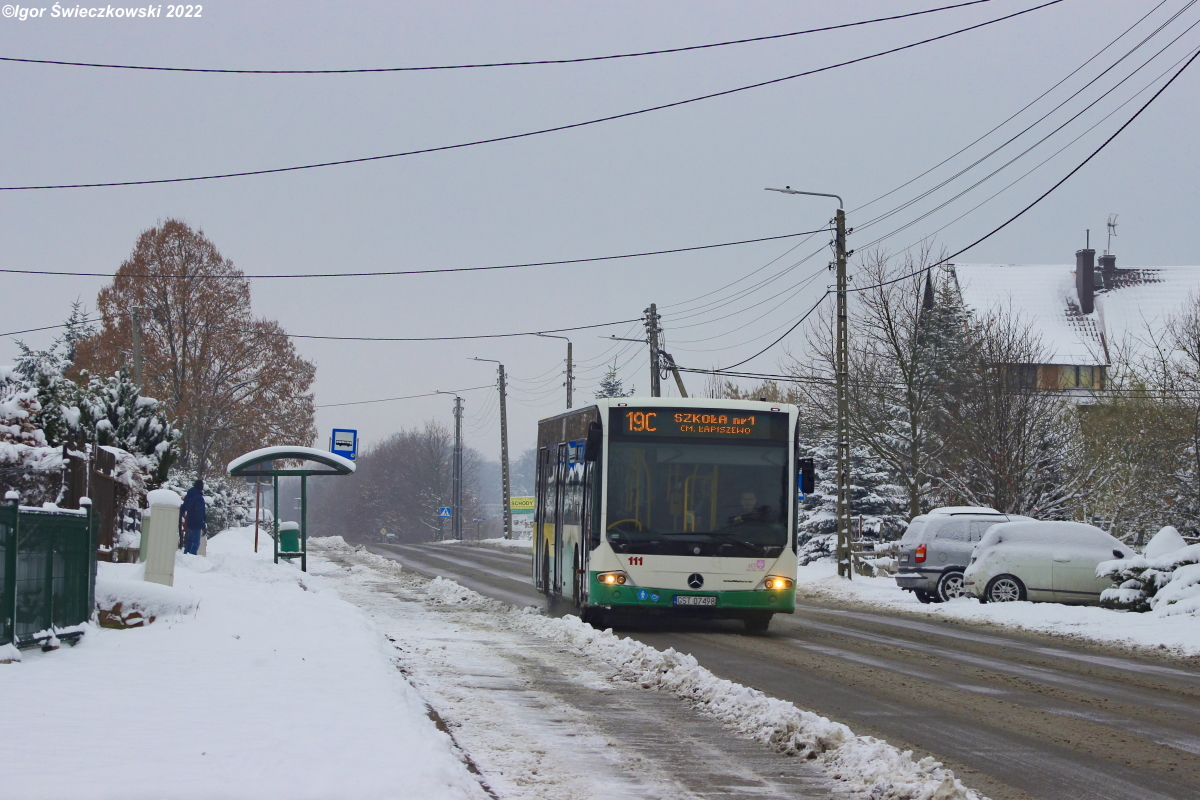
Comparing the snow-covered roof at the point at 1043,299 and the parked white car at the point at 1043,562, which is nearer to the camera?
the parked white car at the point at 1043,562

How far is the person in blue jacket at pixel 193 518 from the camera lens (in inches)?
974

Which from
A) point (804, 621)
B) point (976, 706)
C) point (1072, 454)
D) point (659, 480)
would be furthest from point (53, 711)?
point (1072, 454)

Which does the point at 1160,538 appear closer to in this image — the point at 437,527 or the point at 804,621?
the point at 804,621

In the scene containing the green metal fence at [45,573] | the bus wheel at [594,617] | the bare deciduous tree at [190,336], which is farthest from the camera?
the bare deciduous tree at [190,336]

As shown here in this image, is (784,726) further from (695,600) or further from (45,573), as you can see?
(695,600)

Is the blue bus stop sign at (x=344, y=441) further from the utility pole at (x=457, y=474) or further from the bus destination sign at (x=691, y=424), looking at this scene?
the utility pole at (x=457, y=474)

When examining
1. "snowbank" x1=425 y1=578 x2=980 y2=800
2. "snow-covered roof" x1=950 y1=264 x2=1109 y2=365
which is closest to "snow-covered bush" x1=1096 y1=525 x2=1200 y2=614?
"snowbank" x1=425 y1=578 x2=980 y2=800

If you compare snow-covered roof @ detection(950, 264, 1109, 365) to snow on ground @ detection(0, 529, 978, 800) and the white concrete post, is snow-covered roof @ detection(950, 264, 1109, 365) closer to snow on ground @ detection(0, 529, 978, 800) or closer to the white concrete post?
the white concrete post

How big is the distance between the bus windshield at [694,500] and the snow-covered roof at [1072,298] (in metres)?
55.0

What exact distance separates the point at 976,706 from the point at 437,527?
395 feet

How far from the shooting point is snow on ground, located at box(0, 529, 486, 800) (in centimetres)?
639

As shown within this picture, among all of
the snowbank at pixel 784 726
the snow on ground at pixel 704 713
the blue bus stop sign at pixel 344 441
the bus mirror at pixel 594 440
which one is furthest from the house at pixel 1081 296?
the snowbank at pixel 784 726

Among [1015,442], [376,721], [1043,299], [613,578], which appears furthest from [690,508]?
[1043,299]

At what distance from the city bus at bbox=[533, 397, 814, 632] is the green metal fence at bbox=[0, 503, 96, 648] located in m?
6.75
